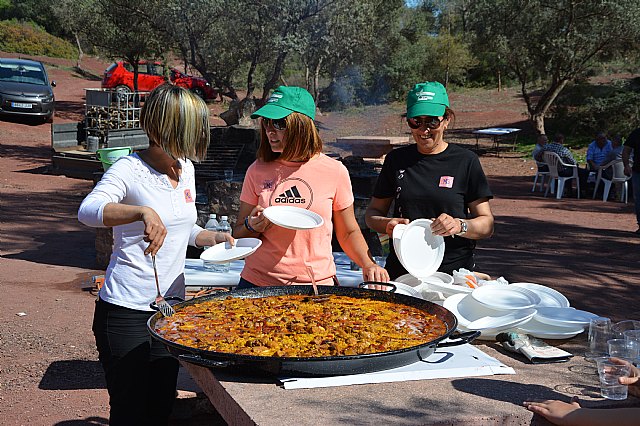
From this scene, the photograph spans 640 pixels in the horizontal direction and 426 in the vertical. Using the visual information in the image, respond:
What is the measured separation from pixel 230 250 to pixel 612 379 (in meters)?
1.45

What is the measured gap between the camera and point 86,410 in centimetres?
441

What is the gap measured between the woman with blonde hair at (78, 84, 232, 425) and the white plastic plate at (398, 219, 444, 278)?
97 cm

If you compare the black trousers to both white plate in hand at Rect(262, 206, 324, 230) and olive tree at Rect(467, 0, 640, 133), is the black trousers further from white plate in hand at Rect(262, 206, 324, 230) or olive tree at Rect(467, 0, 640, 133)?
olive tree at Rect(467, 0, 640, 133)

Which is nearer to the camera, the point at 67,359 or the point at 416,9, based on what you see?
the point at 67,359

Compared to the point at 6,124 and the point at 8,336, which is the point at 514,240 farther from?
the point at 6,124

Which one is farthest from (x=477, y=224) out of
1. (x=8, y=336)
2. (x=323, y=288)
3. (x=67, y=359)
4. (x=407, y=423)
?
(x=8, y=336)

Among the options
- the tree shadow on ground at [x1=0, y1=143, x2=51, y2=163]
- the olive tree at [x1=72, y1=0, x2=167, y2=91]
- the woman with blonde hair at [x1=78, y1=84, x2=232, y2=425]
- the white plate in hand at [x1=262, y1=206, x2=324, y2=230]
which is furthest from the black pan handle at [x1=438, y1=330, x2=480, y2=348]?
the olive tree at [x1=72, y1=0, x2=167, y2=91]

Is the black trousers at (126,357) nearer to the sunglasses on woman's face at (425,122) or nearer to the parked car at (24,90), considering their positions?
the sunglasses on woman's face at (425,122)

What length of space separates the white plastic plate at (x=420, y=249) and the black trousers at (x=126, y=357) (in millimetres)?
1109

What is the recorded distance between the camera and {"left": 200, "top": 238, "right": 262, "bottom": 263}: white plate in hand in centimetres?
282

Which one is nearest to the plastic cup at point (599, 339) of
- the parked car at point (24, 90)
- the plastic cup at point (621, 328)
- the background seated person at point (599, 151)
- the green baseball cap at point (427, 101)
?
the plastic cup at point (621, 328)

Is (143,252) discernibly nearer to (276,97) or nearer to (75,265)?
(276,97)

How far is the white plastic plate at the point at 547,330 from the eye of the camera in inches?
110

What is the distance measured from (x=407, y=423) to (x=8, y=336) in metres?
4.68
